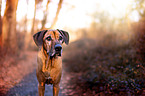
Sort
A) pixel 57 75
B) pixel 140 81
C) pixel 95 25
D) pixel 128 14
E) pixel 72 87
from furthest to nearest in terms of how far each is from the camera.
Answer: pixel 95 25
pixel 128 14
pixel 72 87
pixel 140 81
pixel 57 75

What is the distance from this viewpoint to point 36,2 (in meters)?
13.1

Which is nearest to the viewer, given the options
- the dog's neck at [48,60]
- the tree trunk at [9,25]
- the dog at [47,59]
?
the dog at [47,59]

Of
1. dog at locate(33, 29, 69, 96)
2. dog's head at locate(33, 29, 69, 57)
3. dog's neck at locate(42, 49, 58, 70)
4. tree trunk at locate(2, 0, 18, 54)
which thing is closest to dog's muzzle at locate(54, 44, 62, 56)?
dog's head at locate(33, 29, 69, 57)

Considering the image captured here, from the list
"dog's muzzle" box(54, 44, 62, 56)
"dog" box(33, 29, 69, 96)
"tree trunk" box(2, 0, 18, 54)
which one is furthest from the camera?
"tree trunk" box(2, 0, 18, 54)

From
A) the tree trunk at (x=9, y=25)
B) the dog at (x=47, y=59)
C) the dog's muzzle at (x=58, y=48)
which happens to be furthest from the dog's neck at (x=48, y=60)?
the tree trunk at (x=9, y=25)

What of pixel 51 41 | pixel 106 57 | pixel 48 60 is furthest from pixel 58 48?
pixel 106 57

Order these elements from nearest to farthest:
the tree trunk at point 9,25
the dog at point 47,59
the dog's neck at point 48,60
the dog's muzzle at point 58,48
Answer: the dog's muzzle at point 58,48
the dog at point 47,59
the dog's neck at point 48,60
the tree trunk at point 9,25

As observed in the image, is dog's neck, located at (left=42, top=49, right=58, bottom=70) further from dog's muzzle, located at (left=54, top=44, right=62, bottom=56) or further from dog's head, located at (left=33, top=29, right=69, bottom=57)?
dog's muzzle, located at (left=54, top=44, right=62, bottom=56)

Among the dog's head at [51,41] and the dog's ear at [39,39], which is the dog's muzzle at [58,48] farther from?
the dog's ear at [39,39]

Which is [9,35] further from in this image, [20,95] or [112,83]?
[112,83]

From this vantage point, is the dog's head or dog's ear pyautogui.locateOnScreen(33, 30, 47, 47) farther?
dog's ear pyautogui.locateOnScreen(33, 30, 47, 47)

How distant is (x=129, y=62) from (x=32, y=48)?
13.2 metres

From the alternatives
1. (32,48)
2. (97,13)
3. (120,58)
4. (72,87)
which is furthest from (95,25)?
(72,87)

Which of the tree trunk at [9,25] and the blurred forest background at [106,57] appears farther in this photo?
the tree trunk at [9,25]
